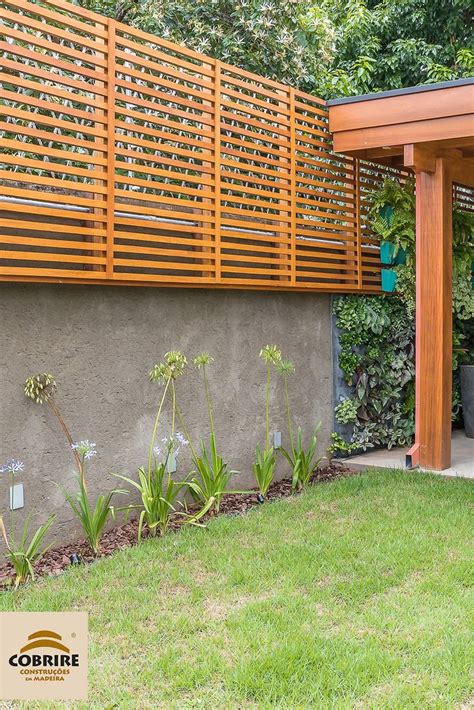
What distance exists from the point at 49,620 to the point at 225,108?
13.7 feet

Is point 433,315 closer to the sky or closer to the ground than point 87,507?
closer to the sky

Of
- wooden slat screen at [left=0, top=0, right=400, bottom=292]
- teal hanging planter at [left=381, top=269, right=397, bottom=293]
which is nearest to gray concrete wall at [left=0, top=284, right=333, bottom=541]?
wooden slat screen at [left=0, top=0, right=400, bottom=292]

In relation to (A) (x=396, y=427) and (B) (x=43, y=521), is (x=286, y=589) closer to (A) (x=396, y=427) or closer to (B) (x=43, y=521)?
(B) (x=43, y=521)

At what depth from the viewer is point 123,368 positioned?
4434 mm

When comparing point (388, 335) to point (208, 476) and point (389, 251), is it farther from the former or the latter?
point (208, 476)

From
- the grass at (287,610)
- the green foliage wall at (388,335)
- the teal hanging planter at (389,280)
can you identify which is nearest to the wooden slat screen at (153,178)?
the teal hanging planter at (389,280)

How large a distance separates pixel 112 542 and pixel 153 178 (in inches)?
137

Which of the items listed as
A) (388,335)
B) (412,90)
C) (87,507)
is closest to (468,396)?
(388,335)

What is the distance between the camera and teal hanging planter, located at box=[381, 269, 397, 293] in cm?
643

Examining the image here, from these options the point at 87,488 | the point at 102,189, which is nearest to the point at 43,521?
the point at 87,488

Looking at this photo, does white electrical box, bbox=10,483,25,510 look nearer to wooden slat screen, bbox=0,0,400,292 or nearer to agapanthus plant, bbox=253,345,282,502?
wooden slat screen, bbox=0,0,400,292

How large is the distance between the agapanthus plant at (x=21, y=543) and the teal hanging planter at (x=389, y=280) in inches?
144

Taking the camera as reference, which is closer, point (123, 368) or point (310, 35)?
point (123, 368)

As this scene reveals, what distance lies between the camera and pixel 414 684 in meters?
2.50
